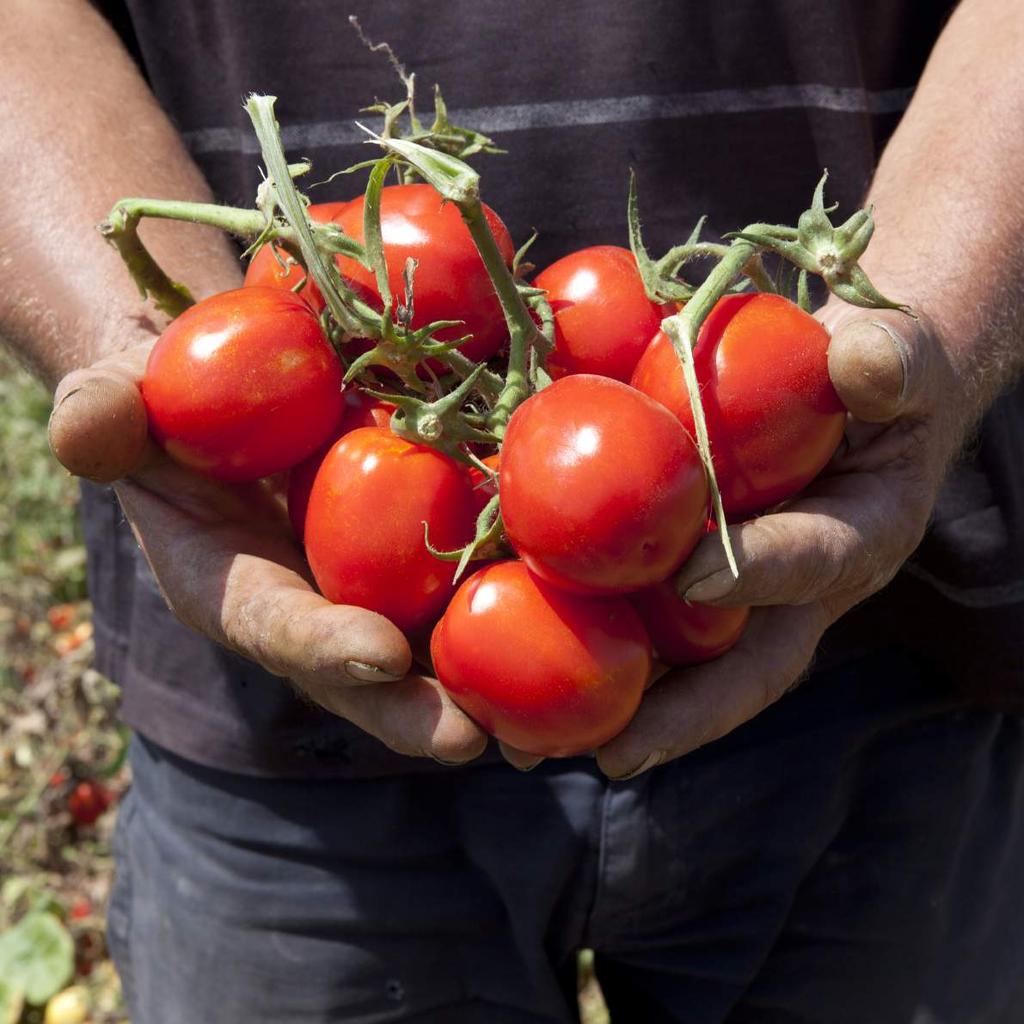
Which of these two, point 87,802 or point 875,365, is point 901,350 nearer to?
point 875,365

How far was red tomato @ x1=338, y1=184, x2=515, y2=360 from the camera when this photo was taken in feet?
4.61

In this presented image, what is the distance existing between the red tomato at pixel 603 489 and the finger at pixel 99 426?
0.45m

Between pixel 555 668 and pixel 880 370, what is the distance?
45cm

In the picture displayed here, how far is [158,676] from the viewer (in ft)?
6.50

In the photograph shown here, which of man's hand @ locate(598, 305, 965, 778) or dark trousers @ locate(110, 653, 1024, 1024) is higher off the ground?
man's hand @ locate(598, 305, 965, 778)

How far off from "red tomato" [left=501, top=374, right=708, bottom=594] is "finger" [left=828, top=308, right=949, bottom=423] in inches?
7.6

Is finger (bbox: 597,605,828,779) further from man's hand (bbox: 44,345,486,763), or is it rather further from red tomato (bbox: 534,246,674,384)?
red tomato (bbox: 534,246,674,384)

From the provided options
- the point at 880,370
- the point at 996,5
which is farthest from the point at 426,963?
the point at 996,5

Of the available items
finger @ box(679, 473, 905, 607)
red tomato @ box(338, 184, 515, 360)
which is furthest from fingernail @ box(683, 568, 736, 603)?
red tomato @ box(338, 184, 515, 360)

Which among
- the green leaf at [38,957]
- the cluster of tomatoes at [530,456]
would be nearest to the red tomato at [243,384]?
the cluster of tomatoes at [530,456]

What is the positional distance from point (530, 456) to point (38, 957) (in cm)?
264

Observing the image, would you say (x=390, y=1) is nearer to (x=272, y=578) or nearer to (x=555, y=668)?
(x=272, y=578)

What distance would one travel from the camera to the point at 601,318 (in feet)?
4.69

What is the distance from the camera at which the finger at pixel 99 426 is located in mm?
1357
